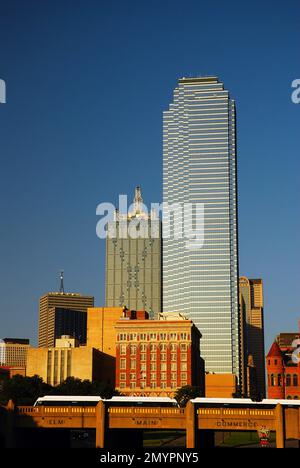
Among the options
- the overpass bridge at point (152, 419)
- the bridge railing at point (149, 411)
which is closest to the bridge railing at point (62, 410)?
the overpass bridge at point (152, 419)

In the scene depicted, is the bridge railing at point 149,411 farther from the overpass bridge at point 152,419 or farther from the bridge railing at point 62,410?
the bridge railing at point 62,410

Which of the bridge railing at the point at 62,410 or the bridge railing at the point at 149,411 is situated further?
the bridge railing at the point at 62,410

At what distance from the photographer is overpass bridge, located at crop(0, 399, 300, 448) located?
11431 cm

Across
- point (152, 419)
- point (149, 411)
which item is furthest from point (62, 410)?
point (152, 419)

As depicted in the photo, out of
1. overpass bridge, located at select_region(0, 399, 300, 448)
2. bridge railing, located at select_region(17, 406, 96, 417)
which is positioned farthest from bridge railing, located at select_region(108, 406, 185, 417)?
bridge railing, located at select_region(17, 406, 96, 417)

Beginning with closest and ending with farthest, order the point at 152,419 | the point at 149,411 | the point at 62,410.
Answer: the point at 152,419
the point at 149,411
the point at 62,410

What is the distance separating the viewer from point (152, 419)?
384ft

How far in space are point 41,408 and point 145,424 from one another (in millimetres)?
15369

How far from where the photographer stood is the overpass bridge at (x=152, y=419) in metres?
114

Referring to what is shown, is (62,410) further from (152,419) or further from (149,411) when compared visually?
(152,419)

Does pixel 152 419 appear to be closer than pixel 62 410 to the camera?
Yes

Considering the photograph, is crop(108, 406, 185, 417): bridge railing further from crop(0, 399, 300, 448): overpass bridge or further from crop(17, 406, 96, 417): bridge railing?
crop(17, 406, 96, 417): bridge railing
